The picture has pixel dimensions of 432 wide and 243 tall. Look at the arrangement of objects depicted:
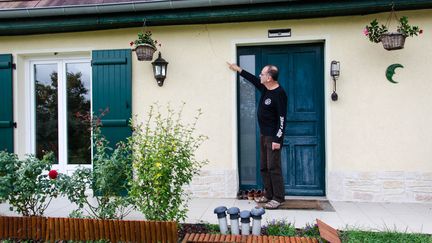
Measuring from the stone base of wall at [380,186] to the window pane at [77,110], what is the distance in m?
3.72

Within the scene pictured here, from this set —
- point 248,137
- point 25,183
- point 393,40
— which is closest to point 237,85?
point 248,137

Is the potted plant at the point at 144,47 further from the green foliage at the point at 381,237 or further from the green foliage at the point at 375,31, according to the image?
the green foliage at the point at 381,237

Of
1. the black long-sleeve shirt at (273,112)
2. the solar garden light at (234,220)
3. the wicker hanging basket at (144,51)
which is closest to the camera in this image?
the solar garden light at (234,220)

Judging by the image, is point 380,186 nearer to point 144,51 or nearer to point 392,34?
point 392,34

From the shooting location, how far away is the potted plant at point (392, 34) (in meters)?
4.04

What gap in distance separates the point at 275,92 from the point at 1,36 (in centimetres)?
430

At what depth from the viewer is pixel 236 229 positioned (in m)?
3.12

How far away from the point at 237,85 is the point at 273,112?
942 mm

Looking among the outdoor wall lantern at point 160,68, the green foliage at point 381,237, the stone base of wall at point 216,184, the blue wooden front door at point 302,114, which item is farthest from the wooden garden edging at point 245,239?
the outdoor wall lantern at point 160,68

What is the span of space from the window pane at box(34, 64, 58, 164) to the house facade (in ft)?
0.05

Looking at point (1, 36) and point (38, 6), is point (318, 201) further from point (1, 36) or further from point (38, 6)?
point (1, 36)

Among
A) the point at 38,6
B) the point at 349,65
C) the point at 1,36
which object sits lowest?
the point at 349,65

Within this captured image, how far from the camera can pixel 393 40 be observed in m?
4.06

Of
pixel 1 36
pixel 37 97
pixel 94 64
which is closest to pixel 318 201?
pixel 94 64
